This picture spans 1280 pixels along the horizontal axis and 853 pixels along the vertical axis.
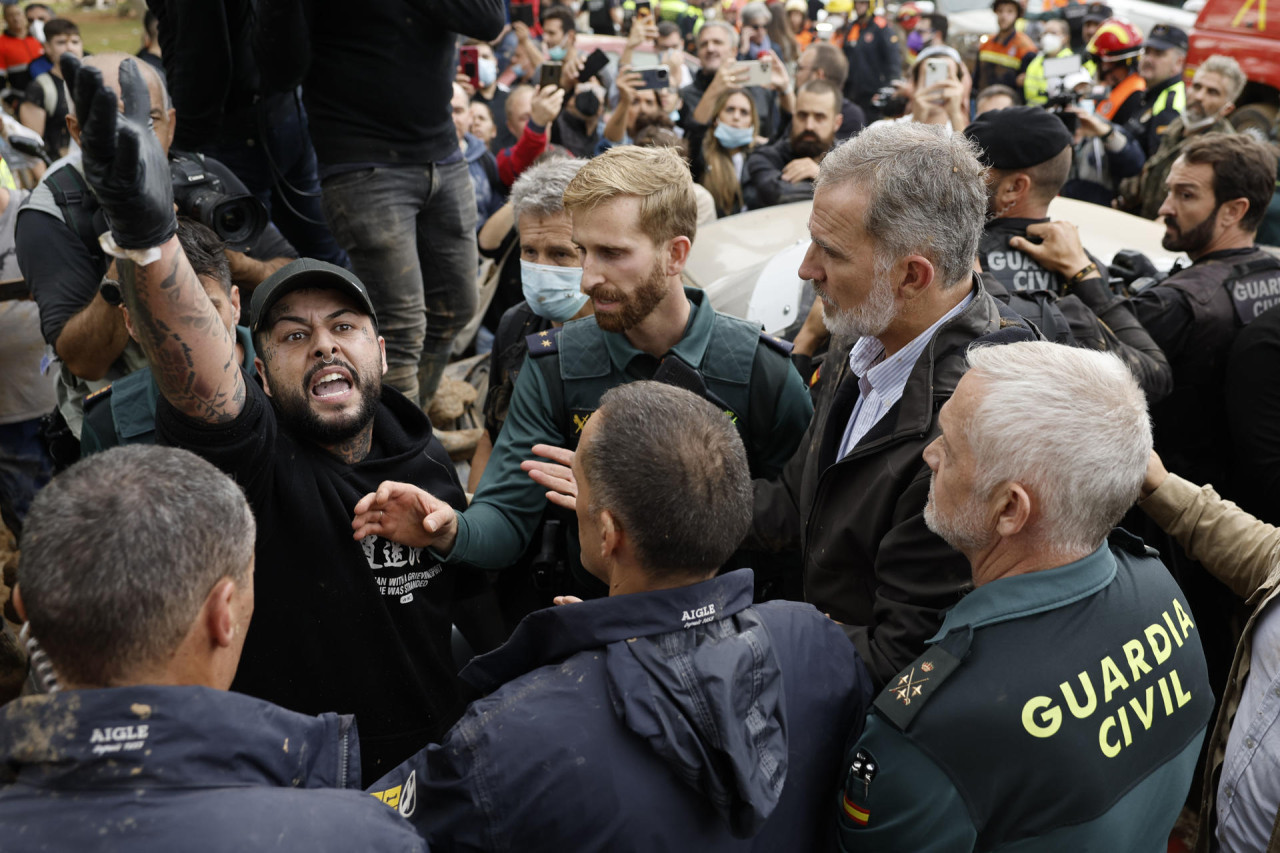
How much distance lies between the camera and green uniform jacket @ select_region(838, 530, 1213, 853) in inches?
63.9

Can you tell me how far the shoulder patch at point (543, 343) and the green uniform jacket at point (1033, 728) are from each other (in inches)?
58.2

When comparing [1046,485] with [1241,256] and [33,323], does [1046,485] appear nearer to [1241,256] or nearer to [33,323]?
[1241,256]

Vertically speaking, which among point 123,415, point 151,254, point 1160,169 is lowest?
point 1160,169

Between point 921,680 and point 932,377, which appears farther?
point 932,377

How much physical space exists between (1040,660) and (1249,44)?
886 cm

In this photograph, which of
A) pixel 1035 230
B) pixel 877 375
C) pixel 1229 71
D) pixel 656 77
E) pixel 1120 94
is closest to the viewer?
pixel 877 375

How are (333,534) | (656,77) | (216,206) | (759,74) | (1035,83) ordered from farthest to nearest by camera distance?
(1035,83) → (759,74) → (656,77) → (216,206) → (333,534)

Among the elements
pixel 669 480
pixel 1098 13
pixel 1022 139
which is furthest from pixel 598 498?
pixel 1098 13

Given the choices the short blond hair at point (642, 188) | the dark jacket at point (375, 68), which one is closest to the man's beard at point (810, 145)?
the dark jacket at point (375, 68)

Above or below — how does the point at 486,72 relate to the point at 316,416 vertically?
below

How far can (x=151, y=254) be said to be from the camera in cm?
173

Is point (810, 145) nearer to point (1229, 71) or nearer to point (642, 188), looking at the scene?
point (1229, 71)

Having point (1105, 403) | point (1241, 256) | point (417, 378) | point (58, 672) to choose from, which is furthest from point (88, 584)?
point (1241, 256)

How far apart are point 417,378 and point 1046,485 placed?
3.20 meters
